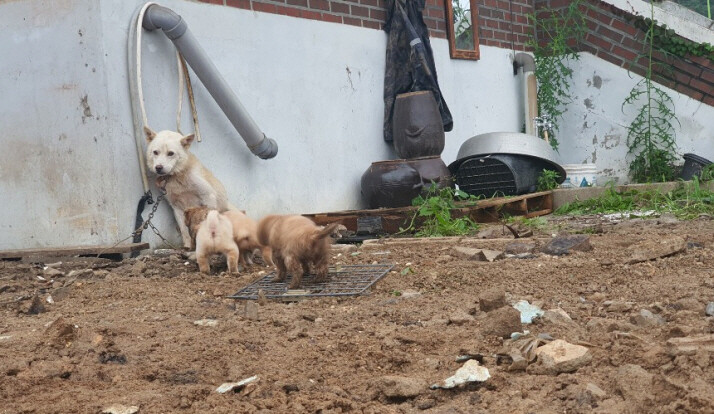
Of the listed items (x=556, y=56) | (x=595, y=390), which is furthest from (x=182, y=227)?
Answer: (x=556, y=56)

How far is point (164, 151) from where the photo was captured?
20.4ft

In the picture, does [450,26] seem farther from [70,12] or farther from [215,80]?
[70,12]

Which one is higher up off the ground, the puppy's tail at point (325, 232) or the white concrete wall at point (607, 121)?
the white concrete wall at point (607, 121)

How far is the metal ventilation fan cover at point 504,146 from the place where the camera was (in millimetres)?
8305

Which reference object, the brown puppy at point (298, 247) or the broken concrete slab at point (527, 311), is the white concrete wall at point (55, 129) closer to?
the brown puppy at point (298, 247)

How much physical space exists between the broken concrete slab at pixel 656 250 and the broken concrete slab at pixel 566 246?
1.30ft

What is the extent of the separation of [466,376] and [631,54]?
30.6 ft

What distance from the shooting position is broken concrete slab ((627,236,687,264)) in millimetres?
4332

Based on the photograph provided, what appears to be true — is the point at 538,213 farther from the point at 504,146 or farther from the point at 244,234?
the point at 244,234

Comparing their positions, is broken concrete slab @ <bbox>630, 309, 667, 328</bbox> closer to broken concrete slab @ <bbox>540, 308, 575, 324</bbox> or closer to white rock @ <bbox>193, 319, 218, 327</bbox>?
broken concrete slab @ <bbox>540, 308, 575, 324</bbox>

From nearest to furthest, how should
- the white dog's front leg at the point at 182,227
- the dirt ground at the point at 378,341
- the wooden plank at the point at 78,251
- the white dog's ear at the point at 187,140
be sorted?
the dirt ground at the point at 378,341 → the wooden plank at the point at 78,251 → the white dog's ear at the point at 187,140 → the white dog's front leg at the point at 182,227

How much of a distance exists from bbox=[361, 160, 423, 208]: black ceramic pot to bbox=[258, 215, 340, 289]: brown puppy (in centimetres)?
319

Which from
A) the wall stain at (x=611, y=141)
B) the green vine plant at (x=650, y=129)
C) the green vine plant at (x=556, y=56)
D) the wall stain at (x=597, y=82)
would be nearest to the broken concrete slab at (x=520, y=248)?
the green vine plant at (x=650, y=129)

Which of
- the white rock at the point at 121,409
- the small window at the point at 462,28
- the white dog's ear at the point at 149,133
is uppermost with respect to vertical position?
the small window at the point at 462,28
